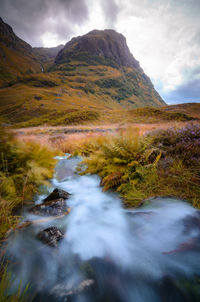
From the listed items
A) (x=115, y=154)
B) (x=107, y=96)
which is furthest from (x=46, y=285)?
(x=107, y=96)

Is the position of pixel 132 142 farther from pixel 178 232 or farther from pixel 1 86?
pixel 1 86

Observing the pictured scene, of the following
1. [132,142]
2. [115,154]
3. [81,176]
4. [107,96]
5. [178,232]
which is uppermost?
[107,96]

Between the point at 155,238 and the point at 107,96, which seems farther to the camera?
the point at 107,96

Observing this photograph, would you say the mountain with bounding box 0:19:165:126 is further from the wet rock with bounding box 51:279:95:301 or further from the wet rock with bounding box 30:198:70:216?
the wet rock with bounding box 51:279:95:301

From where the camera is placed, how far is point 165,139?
3.87 metres

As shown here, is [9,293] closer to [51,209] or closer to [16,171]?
[51,209]

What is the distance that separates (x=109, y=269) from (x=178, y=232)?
3.28 feet

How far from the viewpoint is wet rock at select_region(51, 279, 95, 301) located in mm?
Answer: 1320

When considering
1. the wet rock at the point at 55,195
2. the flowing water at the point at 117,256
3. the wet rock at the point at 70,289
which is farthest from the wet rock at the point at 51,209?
the wet rock at the point at 70,289

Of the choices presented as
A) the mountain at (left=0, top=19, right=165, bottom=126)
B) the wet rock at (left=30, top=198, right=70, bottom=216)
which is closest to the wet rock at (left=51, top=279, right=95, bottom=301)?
the wet rock at (left=30, top=198, right=70, bottom=216)

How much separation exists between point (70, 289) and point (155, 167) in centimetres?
256

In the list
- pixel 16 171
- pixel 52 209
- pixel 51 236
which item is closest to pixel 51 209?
pixel 52 209

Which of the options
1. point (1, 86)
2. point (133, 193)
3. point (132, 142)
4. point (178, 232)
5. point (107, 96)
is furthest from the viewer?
point (107, 96)

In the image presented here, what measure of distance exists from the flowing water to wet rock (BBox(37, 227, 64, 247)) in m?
0.06
